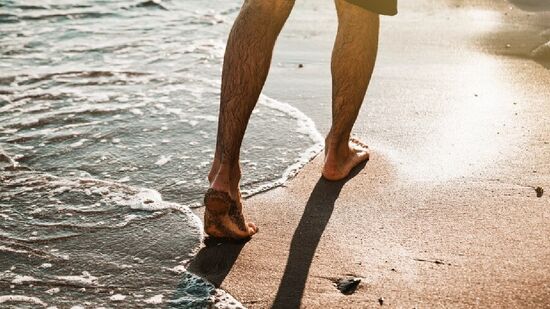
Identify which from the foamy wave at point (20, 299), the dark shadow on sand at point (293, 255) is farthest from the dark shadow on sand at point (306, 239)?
the foamy wave at point (20, 299)

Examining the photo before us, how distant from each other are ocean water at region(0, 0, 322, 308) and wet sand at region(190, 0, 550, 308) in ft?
0.61

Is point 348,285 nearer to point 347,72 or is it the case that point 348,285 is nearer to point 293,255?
point 293,255

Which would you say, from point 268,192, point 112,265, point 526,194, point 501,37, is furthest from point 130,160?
point 501,37

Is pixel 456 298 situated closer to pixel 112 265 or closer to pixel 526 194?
pixel 526 194

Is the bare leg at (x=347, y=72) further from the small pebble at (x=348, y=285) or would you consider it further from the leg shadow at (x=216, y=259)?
the small pebble at (x=348, y=285)

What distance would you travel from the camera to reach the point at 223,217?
97.0 inches

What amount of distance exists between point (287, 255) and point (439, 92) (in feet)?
6.78

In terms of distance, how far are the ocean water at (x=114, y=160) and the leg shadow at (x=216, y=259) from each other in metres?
0.04

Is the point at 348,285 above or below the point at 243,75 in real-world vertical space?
below

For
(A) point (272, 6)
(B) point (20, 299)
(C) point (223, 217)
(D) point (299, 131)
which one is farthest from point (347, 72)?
(B) point (20, 299)

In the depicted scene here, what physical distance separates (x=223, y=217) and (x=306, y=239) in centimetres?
30

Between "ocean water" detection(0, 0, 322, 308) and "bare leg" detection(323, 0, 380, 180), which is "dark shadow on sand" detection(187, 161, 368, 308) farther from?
"bare leg" detection(323, 0, 380, 180)

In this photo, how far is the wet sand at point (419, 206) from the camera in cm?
217

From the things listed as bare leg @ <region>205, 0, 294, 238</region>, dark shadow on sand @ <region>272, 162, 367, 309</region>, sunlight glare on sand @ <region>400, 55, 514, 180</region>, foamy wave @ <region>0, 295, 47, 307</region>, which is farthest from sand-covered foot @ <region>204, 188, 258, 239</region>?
sunlight glare on sand @ <region>400, 55, 514, 180</region>
